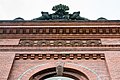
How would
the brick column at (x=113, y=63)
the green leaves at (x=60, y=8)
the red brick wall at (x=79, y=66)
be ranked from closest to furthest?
the brick column at (x=113, y=63)
the red brick wall at (x=79, y=66)
the green leaves at (x=60, y=8)

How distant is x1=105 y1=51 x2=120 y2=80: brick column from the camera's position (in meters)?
10.0

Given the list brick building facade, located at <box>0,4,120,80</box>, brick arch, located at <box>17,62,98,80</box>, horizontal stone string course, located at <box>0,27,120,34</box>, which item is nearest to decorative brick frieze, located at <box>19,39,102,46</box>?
brick building facade, located at <box>0,4,120,80</box>

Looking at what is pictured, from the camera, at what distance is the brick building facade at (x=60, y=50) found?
10531mm

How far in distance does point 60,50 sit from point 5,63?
234cm

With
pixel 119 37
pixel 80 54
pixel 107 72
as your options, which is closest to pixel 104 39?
pixel 119 37

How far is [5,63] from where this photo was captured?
10.9m

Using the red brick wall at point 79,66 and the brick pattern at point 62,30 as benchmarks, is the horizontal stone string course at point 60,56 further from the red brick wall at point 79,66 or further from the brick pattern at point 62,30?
the brick pattern at point 62,30

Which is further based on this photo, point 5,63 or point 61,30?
point 61,30

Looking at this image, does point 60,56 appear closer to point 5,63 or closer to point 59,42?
point 59,42

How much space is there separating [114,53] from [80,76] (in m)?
1.90

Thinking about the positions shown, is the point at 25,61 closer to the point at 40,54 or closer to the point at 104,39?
the point at 40,54

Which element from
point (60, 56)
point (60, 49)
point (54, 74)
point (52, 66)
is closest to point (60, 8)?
point (60, 49)

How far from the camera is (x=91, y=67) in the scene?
10.7 meters

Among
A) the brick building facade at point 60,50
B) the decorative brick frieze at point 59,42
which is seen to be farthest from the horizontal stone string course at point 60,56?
the decorative brick frieze at point 59,42
